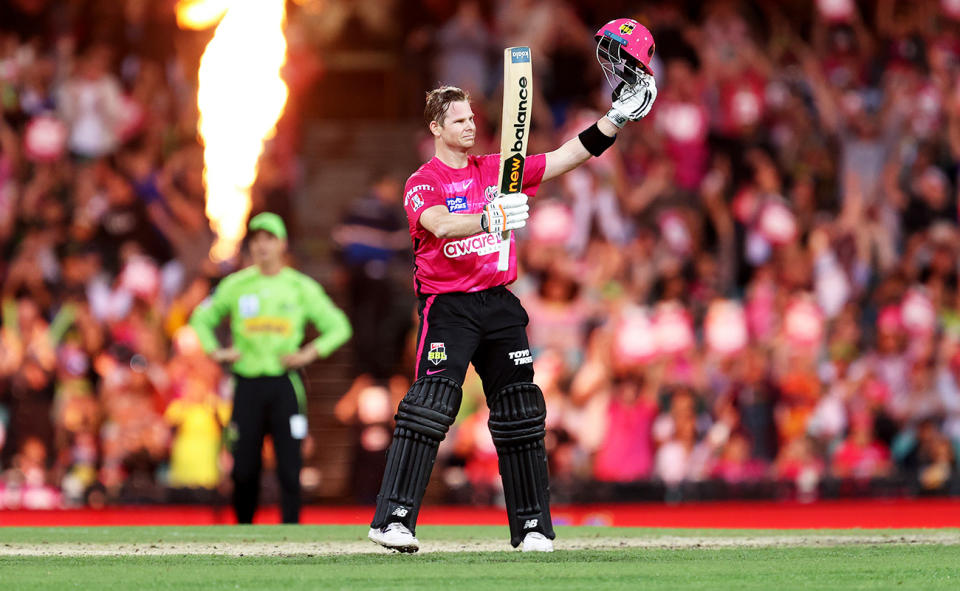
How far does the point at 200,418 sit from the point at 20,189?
4894 mm

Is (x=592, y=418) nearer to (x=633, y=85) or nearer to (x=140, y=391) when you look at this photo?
(x=140, y=391)

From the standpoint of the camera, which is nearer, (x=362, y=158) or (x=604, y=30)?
(x=604, y=30)

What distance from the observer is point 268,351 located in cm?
1236

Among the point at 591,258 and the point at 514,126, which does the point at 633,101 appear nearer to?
the point at 514,126

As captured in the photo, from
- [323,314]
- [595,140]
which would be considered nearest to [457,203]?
[595,140]

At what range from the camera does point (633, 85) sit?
9.34 meters

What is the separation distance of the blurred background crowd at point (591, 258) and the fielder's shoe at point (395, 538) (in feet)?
25.2

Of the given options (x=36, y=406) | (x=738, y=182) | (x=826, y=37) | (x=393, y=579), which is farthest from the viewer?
(x=826, y=37)

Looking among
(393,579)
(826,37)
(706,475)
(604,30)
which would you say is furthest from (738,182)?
(393,579)

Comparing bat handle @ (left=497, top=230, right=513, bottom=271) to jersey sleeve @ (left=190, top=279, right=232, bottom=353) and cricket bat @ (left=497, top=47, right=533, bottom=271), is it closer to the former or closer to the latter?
cricket bat @ (left=497, top=47, right=533, bottom=271)

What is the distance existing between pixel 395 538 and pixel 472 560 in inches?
17.3

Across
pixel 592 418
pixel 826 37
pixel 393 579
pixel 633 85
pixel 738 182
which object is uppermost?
pixel 826 37

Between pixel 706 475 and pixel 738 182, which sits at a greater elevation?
pixel 738 182

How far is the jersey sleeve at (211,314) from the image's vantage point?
1262cm
